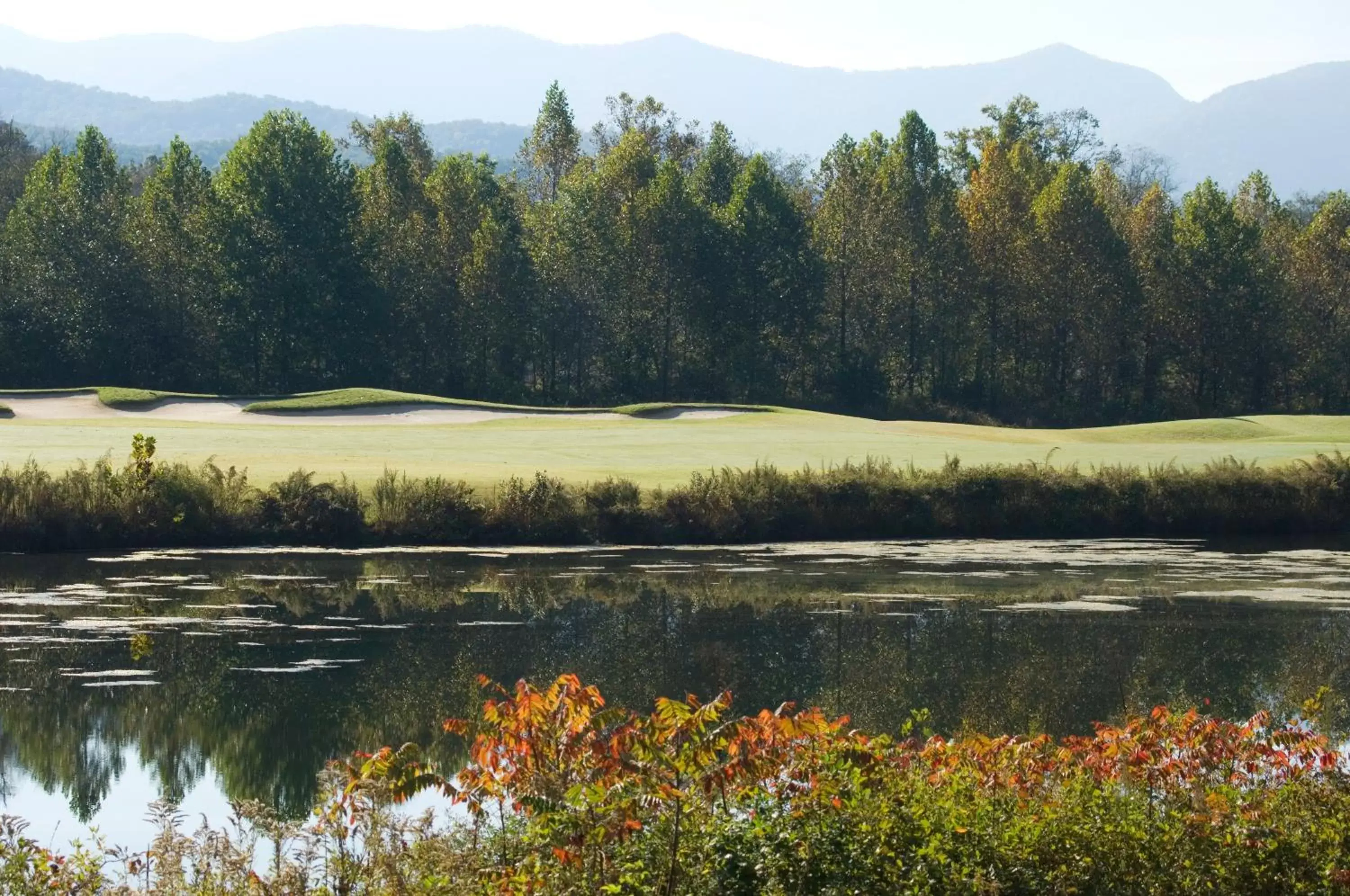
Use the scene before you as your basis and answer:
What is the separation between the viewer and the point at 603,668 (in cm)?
1794

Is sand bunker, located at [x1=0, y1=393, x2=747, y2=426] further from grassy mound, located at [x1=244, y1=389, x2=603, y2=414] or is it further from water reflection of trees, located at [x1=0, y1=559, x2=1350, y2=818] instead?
water reflection of trees, located at [x1=0, y1=559, x2=1350, y2=818]

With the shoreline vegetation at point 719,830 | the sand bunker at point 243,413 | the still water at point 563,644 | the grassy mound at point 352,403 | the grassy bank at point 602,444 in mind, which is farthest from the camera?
the grassy mound at point 352,403

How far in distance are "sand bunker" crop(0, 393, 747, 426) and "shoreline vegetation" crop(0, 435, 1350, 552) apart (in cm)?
1748

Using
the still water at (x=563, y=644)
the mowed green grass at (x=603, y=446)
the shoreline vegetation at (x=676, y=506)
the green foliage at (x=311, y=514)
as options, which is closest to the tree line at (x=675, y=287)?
the mowed green grass at (x=603, y=446)

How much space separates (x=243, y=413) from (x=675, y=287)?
27.7 m

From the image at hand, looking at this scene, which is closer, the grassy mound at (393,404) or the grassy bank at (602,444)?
the grassy bank at (602,444)

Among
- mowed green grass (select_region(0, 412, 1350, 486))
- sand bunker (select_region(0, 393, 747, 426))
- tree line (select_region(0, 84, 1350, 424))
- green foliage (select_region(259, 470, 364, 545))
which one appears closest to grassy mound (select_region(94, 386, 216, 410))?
sand bunker (select_region(0, 393, 747, 426))

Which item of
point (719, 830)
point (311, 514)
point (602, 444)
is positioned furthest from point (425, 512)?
point (719, 830)

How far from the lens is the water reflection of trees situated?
14.4m

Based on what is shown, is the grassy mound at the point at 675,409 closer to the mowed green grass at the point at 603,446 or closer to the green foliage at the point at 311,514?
the mowed green grass at the point at 603,446

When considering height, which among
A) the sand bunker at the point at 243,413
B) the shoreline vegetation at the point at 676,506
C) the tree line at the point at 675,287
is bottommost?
the shoreline vegetation at the point at 676,506

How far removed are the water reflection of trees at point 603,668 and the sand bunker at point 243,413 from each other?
25.7 meters

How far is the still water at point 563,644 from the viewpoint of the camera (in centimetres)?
1437

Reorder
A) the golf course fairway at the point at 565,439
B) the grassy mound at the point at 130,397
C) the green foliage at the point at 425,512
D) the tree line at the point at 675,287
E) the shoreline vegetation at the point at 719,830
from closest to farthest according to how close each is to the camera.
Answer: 1. the shoreline vegetation at the point at 719,830
2. the green foliage at the point at 425,512
3. the golf course fairway at the point at 565,439
4. the grassy mound at the point at 130,397
5. the tree line at the point at 675,287
